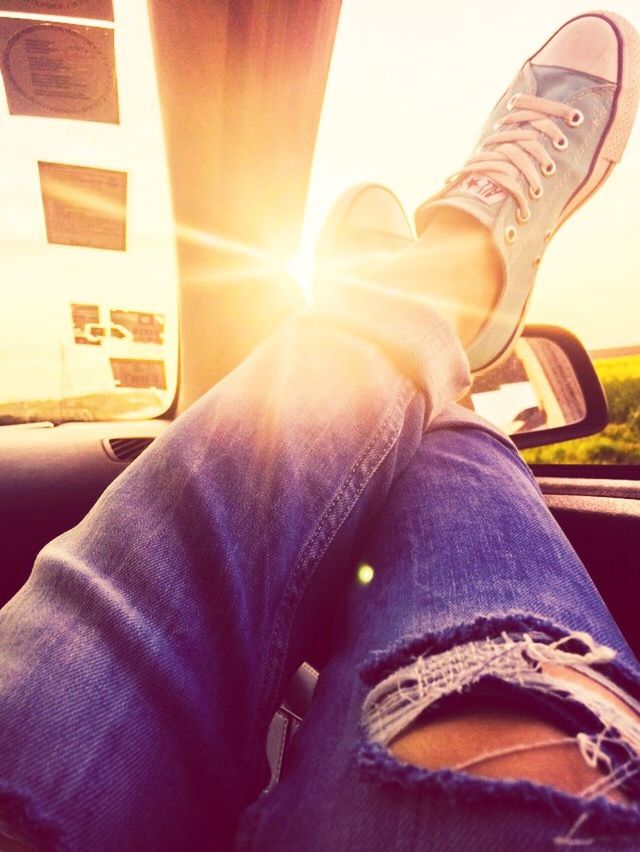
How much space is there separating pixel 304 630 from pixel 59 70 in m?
1.00

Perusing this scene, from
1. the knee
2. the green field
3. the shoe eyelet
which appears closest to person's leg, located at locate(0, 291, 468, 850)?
the knee

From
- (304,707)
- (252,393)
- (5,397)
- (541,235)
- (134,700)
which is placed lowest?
(304,707)

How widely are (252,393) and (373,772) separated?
1.18ft

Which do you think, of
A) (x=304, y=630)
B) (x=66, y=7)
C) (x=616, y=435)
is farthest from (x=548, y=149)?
(x=616, y=435)

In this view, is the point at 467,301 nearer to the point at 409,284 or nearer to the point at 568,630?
the point at 409,284

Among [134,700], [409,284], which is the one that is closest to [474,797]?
[134,700]

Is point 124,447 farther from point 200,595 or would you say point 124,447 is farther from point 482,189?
point 482,189

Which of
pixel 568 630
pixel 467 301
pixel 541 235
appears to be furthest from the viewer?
pixel 541 235

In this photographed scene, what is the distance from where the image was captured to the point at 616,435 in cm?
412

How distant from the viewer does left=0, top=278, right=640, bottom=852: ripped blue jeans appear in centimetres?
34

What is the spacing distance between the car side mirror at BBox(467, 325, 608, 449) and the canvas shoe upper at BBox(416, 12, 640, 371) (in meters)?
0.09

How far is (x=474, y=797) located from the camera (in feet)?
0.98

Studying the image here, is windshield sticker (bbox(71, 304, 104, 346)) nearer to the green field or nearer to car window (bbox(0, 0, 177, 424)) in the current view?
car window (bbox(0, 0, 177, 424))

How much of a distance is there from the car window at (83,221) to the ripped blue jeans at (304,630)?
0.69 metres
